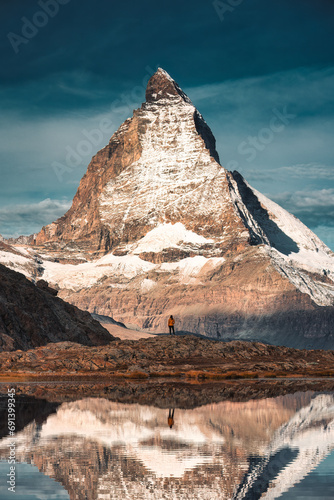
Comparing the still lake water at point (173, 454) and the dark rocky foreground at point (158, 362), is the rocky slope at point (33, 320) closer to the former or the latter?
the dark rocky foreground at point (158, 362)

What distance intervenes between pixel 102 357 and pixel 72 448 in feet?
140

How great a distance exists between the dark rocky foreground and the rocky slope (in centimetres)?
748

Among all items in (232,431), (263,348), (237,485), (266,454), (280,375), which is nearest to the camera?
(237,485)

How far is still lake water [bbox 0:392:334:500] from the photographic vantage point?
1625 centimetres

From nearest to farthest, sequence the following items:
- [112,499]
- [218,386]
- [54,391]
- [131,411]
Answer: [112,499]
[131,411]
[54,391]
[218,386]

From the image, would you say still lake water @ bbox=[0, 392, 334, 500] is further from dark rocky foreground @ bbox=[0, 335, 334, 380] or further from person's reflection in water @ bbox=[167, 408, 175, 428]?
dark rocky foreground @ bbox=[0, 335, 334, 380]

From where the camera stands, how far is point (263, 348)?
81.9 metres

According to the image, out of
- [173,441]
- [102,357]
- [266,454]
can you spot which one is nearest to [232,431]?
[173,441]

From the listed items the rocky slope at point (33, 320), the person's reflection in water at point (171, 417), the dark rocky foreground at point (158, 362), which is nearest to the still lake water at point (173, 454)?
the person's reflection in water at point (171, 417)

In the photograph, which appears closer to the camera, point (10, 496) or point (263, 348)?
point (10, 496)

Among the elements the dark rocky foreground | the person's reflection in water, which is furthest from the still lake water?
the dark rocky foreground

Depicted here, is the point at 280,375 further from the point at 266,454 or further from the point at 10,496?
the point at 10,496

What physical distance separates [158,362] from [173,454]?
148ft

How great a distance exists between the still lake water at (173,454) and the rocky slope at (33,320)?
44828mm
